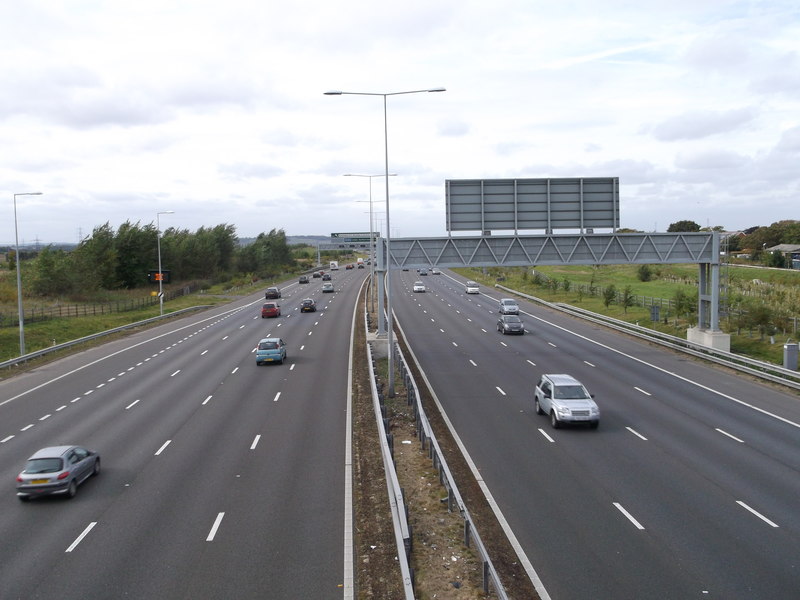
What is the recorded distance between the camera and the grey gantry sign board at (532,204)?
36844mm

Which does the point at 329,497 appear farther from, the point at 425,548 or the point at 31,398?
the point at 31,398

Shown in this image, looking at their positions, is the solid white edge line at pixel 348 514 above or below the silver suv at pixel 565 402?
below

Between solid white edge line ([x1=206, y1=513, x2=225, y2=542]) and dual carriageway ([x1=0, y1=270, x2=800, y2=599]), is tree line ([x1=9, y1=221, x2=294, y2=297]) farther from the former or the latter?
solid white edge line ([x1=206, y1=513, x2=225, y2=542])

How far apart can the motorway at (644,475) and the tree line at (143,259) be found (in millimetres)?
53965

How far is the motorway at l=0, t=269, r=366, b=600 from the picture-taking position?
12.9m

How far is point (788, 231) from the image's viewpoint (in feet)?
499

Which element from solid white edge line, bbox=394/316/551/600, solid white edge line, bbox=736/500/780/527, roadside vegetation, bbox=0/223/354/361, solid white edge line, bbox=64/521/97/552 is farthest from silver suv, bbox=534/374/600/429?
roadside vegetation, bbox=0/223/354/361

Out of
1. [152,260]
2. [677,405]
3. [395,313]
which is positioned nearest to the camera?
[677,405]

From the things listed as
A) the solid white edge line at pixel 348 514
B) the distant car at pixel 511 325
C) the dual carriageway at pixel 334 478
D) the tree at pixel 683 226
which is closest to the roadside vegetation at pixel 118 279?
the dual carriageway at pixel 334 478

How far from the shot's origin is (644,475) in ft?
61.0

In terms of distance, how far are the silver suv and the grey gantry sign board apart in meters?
13.0

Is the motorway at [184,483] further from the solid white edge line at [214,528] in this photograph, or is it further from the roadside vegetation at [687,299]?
the roadside vegetation at [687,299]

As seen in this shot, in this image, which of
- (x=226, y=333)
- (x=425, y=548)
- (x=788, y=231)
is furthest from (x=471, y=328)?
(x=788, y=231)

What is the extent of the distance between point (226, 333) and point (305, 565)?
42918 millimetres
